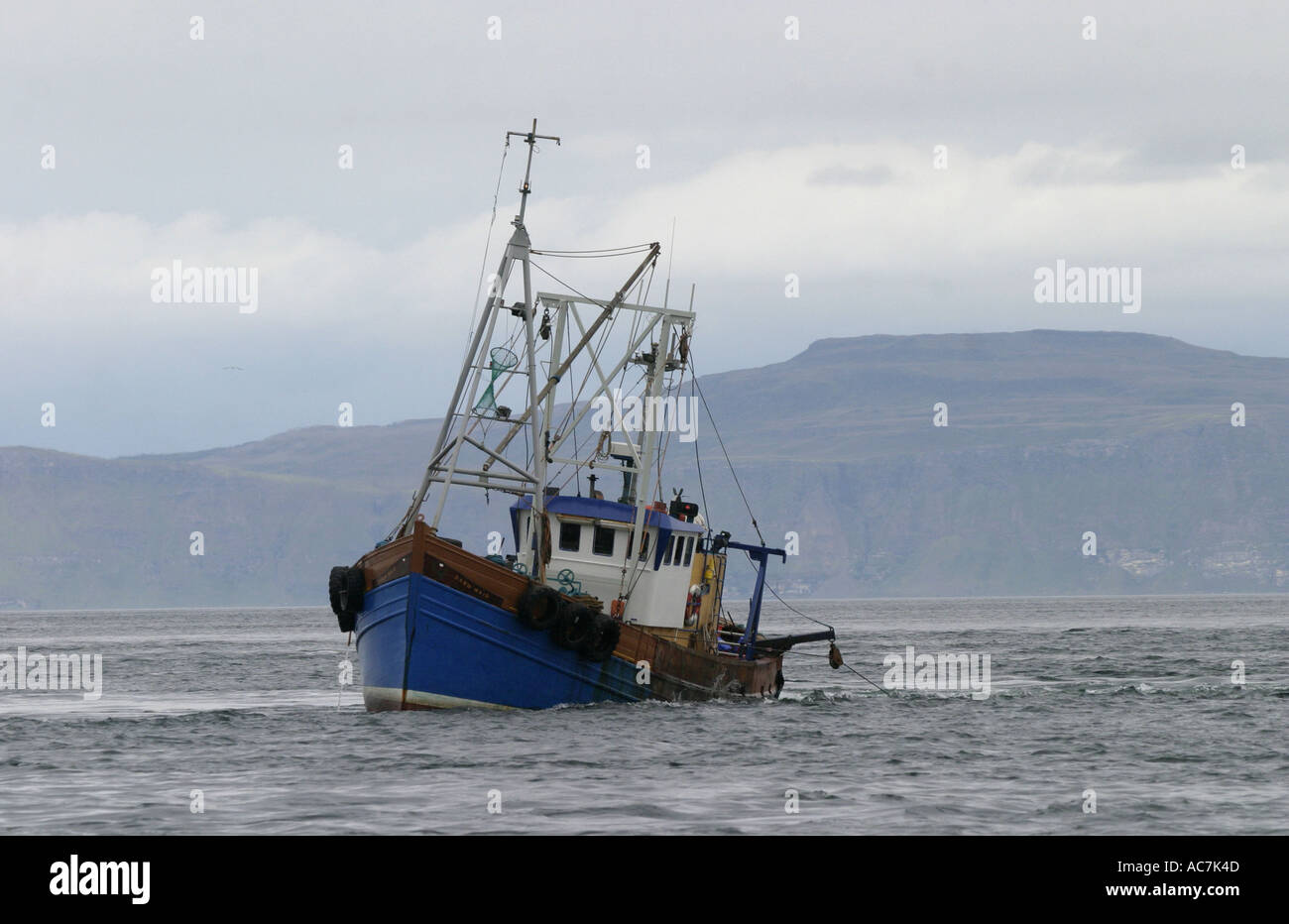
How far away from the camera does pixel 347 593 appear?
36.8 meters

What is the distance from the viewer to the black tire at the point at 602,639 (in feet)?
117

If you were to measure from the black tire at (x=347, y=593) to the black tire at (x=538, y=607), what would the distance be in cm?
420

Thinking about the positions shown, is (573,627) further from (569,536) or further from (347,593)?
(347,593)

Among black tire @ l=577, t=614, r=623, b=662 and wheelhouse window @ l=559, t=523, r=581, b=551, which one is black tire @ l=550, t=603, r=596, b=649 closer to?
black tire @ l=577, t=614, r=623, b=662

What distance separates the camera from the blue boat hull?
3384cm

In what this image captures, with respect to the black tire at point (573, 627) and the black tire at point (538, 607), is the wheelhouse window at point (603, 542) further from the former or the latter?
the black tire at point (538, 607)

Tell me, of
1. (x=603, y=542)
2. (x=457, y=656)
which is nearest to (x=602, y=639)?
(x=457, y=656)

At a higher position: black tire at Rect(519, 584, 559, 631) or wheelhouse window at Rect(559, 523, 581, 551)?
wheelhouse window at Rect(559, 523, 581, 551)

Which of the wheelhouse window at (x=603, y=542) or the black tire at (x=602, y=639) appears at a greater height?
the wheelhouse window at (x=603, y=542)

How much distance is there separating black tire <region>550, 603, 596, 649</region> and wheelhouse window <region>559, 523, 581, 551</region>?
3.93 metres

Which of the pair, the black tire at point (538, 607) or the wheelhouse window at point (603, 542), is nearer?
the black tire at point (538, 607)

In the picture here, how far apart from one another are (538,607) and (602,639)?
2.12 metres

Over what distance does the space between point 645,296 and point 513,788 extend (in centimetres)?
1850
